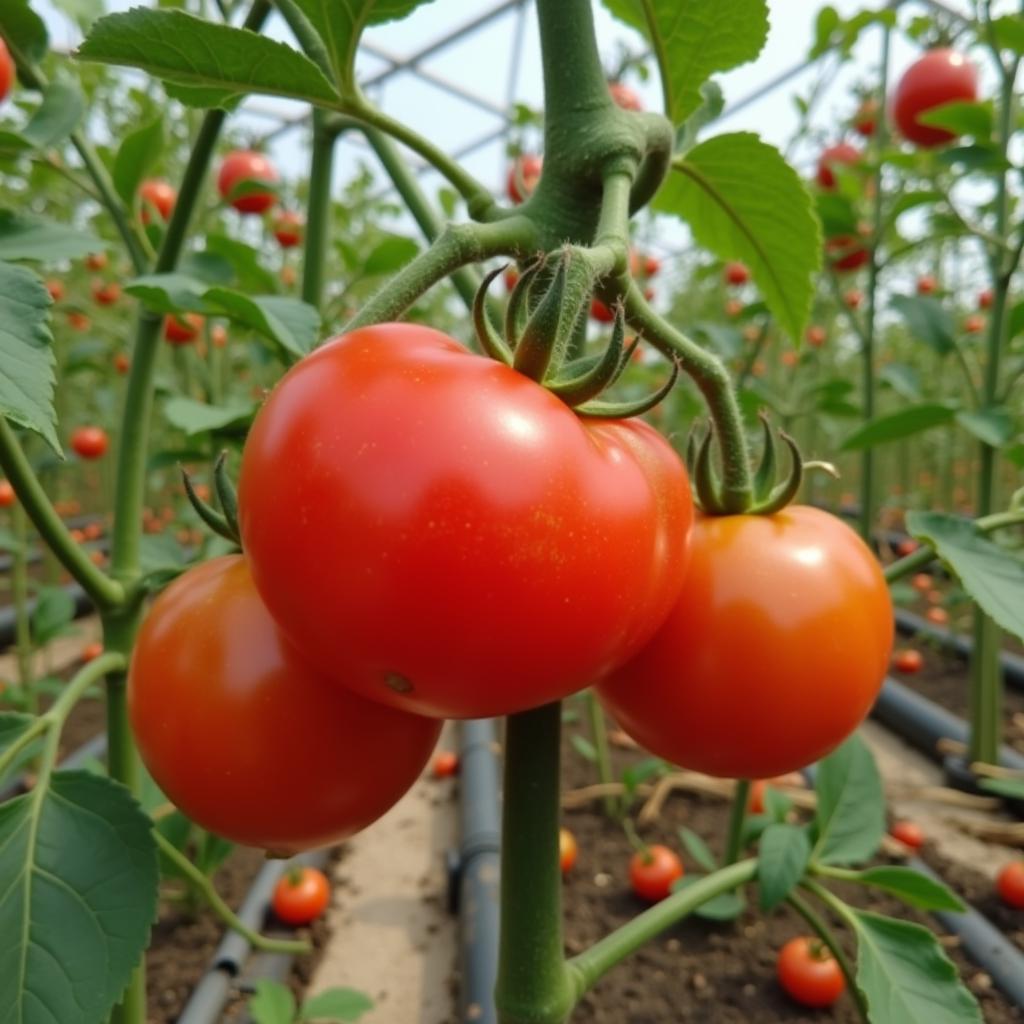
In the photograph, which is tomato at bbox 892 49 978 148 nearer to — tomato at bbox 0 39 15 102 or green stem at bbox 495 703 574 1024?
tomato at bbox 0 39 15 102

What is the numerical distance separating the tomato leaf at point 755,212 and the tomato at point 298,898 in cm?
112

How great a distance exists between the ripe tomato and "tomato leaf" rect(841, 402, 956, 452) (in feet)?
2.50

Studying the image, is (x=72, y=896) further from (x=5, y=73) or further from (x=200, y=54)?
(x=5, y=73)

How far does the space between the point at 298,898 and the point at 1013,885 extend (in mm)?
1060

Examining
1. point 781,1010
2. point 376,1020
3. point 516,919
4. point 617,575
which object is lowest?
point 376,1020

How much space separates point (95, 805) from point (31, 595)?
3618 mm

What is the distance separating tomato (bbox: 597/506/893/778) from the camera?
1.32 feet

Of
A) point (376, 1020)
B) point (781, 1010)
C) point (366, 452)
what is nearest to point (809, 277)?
point (366, 452)

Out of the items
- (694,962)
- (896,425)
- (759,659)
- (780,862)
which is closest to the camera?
(759,659)

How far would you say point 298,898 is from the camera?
126 cm

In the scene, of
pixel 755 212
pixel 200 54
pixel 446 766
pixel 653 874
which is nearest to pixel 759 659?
pixel 755 212

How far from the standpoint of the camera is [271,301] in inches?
23.4

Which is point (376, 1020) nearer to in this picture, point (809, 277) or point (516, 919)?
point (516, 919)

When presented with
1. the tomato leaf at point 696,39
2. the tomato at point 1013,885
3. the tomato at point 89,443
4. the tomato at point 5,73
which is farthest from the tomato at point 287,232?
the tomato at point 1013,885
